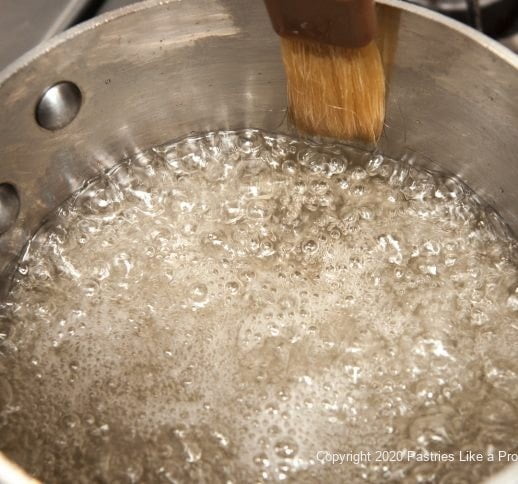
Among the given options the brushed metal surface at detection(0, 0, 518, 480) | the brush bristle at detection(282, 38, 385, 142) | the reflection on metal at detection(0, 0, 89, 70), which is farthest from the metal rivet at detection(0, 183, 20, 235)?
the brush bristle at detection(282, 38, 385, 142)

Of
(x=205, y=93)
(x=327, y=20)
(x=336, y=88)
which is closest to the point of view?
(x=327, y=20)

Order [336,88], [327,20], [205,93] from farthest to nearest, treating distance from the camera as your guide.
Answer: [205,93] < [336,88] < [327,20]

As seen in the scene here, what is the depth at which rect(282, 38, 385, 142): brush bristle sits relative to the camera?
30.2 inches

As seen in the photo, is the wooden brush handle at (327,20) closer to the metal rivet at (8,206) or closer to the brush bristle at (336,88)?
the brush bristle at (336,88)

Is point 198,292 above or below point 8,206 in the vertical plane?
below

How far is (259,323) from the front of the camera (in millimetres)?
823

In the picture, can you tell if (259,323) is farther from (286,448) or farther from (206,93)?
(206,93)

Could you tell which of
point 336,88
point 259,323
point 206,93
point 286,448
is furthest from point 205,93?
point 286,448

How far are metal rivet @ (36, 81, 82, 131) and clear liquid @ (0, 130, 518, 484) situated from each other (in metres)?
0.13

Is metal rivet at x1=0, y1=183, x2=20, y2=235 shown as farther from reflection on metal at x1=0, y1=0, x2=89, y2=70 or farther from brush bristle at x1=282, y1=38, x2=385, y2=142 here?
brush bristle at x1=282, y1=38, x2=385, y2=142

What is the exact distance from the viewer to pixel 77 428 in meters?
0.76

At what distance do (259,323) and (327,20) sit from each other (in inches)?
14.1

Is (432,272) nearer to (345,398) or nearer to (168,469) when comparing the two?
(345,398)

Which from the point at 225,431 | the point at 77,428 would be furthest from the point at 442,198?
the point at 77,428
